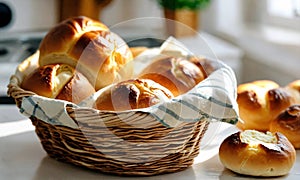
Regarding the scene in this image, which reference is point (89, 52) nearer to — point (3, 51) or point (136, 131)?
point (136, 131)

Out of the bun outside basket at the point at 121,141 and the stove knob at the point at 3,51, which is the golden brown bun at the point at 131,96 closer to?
the bun outside basket at the point at 121,141

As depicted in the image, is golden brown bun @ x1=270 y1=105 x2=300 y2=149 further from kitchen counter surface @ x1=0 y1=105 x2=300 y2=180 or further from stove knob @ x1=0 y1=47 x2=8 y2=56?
stove knob @ x1=0 y1=47 x2=8 y2=56

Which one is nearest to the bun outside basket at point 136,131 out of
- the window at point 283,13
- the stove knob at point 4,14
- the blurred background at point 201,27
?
the blurred background at point 201,27

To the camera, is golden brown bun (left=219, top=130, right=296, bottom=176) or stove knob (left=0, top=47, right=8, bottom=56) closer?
golden brown bun (left=219, top=130, right=296, bottom=176)

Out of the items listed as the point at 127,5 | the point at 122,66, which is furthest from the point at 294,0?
the point at 122,66

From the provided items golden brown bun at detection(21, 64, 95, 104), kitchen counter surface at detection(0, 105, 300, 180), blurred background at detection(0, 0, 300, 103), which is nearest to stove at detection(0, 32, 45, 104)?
blurred background at detection(0, 0, 300, 103)

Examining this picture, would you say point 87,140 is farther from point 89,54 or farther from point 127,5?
point 127,5
